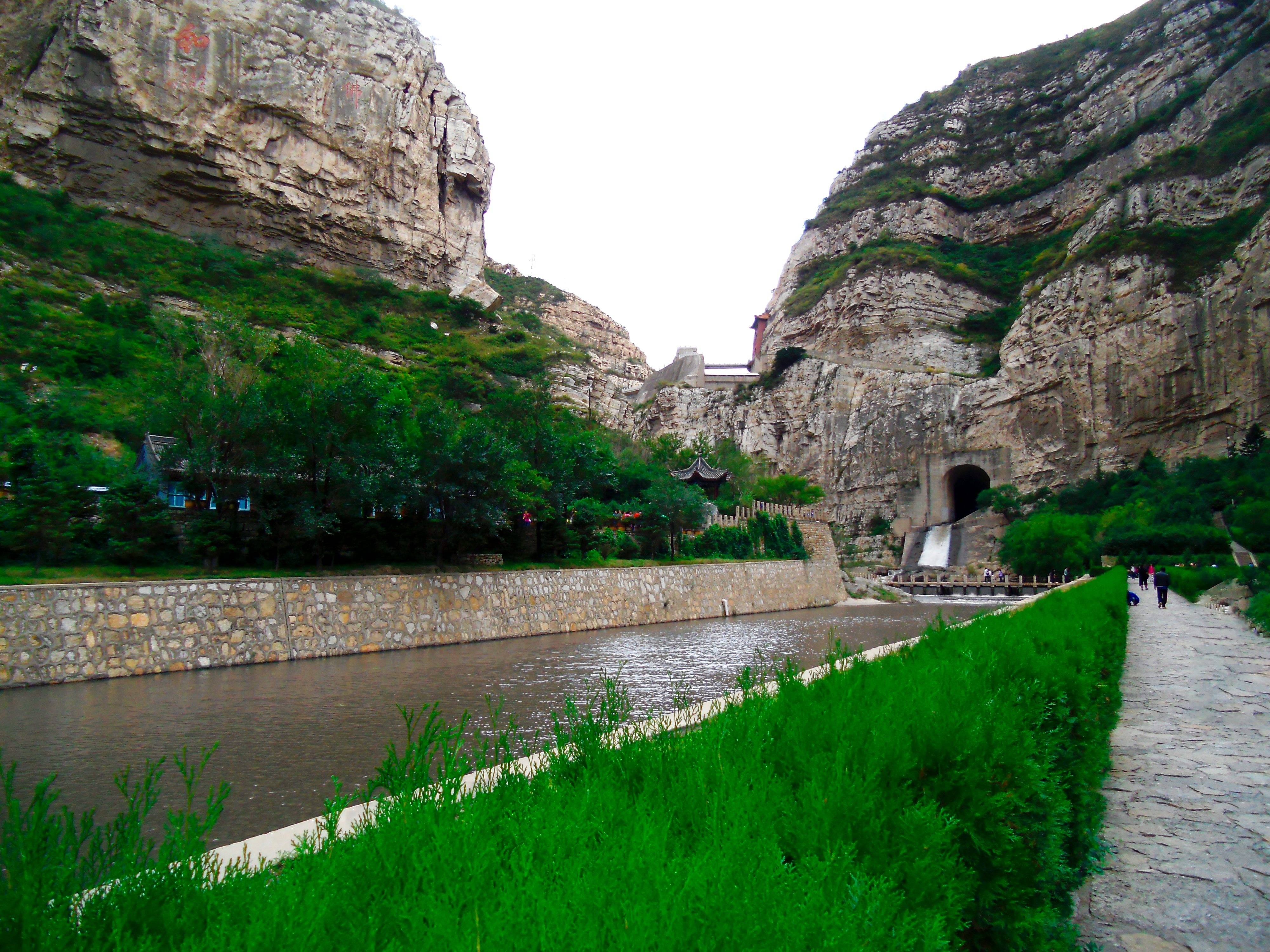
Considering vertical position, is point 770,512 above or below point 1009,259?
below

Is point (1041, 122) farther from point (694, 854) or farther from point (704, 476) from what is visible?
point (694, 854)

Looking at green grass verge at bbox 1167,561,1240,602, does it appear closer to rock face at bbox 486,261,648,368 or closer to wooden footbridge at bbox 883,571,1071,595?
wooden footbridge at bbox 883,571,1071,595

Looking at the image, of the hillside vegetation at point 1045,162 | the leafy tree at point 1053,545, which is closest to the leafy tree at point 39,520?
the leafy tree at point 1053,545

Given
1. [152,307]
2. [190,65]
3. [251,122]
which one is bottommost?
[152,307]

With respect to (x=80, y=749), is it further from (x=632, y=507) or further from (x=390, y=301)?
(x=390, y=301)

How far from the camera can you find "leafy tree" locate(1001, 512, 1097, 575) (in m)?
30.5

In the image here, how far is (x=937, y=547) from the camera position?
1688 inches

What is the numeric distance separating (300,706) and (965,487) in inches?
1945

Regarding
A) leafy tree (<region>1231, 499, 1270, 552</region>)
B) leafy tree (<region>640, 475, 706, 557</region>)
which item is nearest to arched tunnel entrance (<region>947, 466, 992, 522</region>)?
leafy tree (<region>1231, 499, 1270, 552</region>)

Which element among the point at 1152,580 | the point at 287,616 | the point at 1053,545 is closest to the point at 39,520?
the point at 287,616

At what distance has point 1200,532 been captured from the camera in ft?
88.7

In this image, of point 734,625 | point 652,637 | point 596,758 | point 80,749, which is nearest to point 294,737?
point 80,749

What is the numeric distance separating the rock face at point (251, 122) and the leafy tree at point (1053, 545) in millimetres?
42094

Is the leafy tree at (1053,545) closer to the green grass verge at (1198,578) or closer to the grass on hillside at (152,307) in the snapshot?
the green grass verge at (1198,578)
